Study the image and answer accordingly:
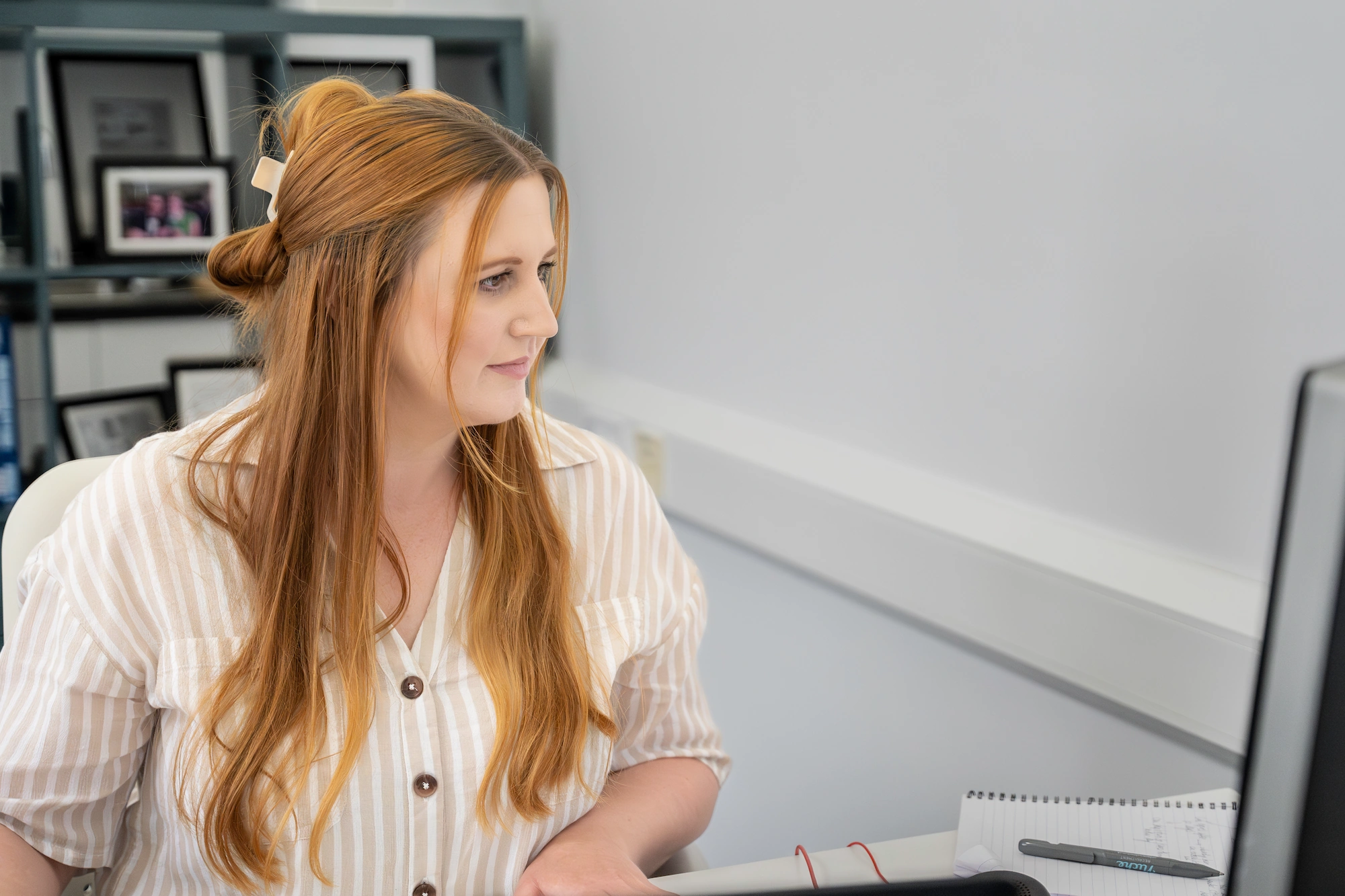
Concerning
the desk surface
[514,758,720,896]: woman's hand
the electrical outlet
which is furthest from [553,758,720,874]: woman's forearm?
the electrical outlet

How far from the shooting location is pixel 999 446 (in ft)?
4.45

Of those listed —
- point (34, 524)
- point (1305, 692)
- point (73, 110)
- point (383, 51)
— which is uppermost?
point (383, 51)

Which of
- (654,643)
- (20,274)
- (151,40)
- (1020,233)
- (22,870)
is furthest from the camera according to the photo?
(151,40)

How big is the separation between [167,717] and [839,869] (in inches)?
22.7

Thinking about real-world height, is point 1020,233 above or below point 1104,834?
above

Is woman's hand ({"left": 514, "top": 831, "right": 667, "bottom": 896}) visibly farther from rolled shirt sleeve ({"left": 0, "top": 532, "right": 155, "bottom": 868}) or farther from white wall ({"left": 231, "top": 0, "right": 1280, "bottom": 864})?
white wall ({"left": 231, "top": 0, "right": 1280, "bottom": 864})

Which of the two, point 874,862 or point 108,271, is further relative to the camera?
point 108,271

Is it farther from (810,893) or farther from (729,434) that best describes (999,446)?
(810,893)

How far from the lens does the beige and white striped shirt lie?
3.10 feet

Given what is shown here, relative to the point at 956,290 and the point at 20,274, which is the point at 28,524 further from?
the point at 20,274

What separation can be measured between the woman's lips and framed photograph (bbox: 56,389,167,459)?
1364mm

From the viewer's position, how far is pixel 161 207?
2.21 m

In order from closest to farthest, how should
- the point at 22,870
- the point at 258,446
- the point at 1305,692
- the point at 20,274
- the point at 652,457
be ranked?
the point at 1305,692 → the point at 22,870 → the point at 258,446 → the point at 652,457 → the point at 20,274

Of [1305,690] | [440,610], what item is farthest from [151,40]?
[1305,690]
